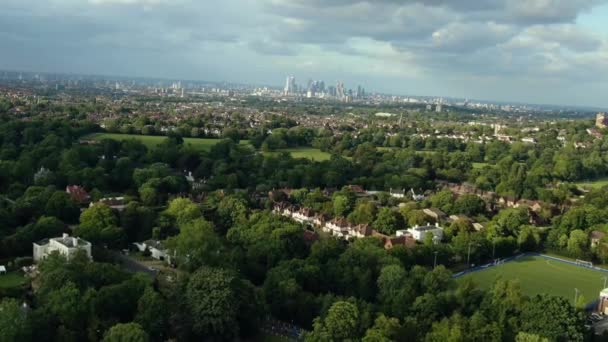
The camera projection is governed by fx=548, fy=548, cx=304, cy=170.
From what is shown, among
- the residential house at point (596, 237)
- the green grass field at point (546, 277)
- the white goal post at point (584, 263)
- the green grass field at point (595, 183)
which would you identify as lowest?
the green grass field at point (546, 277)

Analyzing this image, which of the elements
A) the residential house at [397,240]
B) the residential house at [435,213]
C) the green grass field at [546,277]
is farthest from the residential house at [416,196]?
the green grass field at [546,277]

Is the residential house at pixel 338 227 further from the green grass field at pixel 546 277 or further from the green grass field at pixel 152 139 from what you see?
the green grass field at pixel 152 139

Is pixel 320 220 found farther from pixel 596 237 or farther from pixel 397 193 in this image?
pixel 596 237

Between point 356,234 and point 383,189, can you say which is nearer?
point 356,234

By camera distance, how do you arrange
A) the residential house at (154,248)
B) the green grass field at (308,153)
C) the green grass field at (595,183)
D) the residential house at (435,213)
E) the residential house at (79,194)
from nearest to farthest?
1. the residential house at (154,248)
2. the residential house at (79,194)
3. the residential house at (435,213)
4. the green grass field at (595,183)
5. the green grass field at (308,153)

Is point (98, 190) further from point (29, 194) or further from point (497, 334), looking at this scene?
point (497, 334)

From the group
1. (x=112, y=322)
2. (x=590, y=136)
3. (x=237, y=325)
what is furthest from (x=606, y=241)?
(x=590, y=136)
